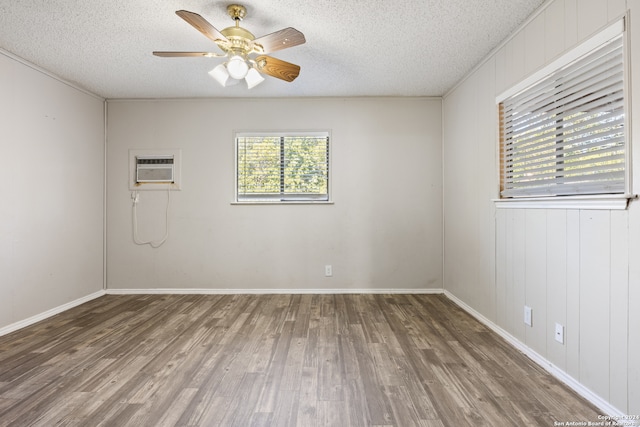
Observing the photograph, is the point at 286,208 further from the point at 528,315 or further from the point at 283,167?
the point at 528,315

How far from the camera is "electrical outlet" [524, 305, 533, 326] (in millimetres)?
2236

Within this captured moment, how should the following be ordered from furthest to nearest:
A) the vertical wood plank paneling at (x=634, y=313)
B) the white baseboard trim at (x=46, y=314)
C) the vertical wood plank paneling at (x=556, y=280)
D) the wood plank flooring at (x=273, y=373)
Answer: the white baseboard trim at (x=46, y=314) → the vertical wood plank paneling at (x=556, y=280) → the wood plank flooring at (x=273, y=373) → the vertical wood plank paneling at (x=634, y=313)

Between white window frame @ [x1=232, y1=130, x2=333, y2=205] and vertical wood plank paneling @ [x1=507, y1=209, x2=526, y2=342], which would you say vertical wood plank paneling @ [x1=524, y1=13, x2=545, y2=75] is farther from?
white window frame @ [x1=232, y1=130, x2=333, y2=205]

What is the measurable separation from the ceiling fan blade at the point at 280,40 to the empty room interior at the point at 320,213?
20 mm

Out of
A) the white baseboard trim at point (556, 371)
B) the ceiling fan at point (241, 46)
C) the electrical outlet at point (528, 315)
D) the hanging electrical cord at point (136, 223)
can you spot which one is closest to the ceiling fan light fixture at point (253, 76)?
the ceiling fan at point (241, 46)

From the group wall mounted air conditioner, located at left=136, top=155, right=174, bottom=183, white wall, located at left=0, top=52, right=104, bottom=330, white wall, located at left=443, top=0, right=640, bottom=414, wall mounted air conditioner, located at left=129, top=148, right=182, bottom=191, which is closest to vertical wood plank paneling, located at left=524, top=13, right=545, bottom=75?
white wall, located at left=443, top=0, right=640, bottom=414

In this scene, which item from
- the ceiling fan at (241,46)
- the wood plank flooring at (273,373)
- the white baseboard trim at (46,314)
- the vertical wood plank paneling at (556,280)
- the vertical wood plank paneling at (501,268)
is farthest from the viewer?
the white baseboard trim at (46,314)

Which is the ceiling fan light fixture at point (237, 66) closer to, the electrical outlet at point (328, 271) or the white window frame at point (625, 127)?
the white window frame at point (625, 127)

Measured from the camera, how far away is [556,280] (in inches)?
79.0

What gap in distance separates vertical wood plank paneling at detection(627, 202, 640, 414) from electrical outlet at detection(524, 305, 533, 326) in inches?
28.4

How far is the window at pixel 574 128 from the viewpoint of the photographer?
162cm

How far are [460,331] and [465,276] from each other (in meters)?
0.78

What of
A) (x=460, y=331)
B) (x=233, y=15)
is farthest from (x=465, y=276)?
(x=233, y=15)

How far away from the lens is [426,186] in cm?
395
